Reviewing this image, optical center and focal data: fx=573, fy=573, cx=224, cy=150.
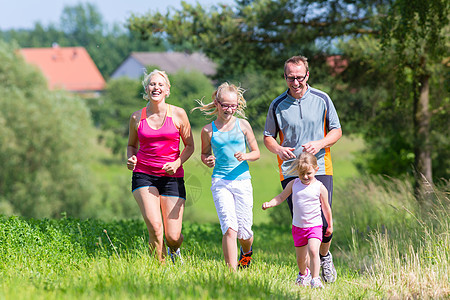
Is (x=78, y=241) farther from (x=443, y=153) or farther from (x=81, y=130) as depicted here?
(x=81, y=130)

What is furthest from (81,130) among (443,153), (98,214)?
(443,153)

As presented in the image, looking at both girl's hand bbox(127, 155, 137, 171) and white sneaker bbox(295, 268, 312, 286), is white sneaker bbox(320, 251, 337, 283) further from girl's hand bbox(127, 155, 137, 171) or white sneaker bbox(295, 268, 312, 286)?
girl's hand bbox(127, 155, 137, 171)

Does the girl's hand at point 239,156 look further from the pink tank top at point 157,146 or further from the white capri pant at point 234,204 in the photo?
the pink tank top at point 157,146

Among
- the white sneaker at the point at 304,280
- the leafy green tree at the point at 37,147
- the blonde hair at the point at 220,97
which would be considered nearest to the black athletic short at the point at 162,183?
the blonde hair at the point at 220,97

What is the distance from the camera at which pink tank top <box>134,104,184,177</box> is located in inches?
250

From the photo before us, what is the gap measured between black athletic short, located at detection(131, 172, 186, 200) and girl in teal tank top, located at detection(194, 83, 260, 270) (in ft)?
1.82

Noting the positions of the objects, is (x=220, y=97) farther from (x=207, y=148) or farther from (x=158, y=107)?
(x=158, y=107)

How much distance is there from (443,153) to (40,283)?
14.5 meters

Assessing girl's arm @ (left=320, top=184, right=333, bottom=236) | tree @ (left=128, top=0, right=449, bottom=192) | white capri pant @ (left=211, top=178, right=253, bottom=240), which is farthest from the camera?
tree @ (left=128, top=0, right=449, bottom=192)

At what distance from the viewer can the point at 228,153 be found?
6086 mm

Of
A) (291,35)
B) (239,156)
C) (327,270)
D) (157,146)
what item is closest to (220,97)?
(239,156)

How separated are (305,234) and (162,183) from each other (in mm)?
1733

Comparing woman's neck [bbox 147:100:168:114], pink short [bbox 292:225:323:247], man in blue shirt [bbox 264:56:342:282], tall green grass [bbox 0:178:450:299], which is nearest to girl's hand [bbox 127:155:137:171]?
woman's neck [bbox 147:100:168:114]

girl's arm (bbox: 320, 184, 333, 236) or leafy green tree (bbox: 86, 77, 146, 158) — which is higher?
girl's arm (bbox: 320, 184, 333, 236)
